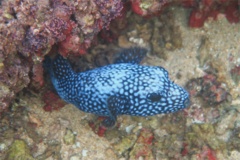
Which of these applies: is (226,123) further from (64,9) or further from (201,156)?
(64,9)

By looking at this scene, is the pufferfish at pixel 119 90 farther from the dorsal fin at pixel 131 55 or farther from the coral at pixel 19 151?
the coral at pixel 19 151

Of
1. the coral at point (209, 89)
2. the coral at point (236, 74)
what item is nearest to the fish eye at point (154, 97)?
the coral at point (209, 89)

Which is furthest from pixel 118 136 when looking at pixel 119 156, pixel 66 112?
pixel 66 112

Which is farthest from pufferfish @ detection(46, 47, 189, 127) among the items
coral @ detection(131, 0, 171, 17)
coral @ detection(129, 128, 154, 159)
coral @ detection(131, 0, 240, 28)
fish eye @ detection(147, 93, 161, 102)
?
coral @ detection(131, 0, 240, 28)

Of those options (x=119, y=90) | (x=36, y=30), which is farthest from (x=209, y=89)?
(x=36, y=30)

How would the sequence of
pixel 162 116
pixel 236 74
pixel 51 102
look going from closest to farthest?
pixel 51 102, pixel 162 116, pixel 236 74

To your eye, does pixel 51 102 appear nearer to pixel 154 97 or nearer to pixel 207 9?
pixel 154 97
